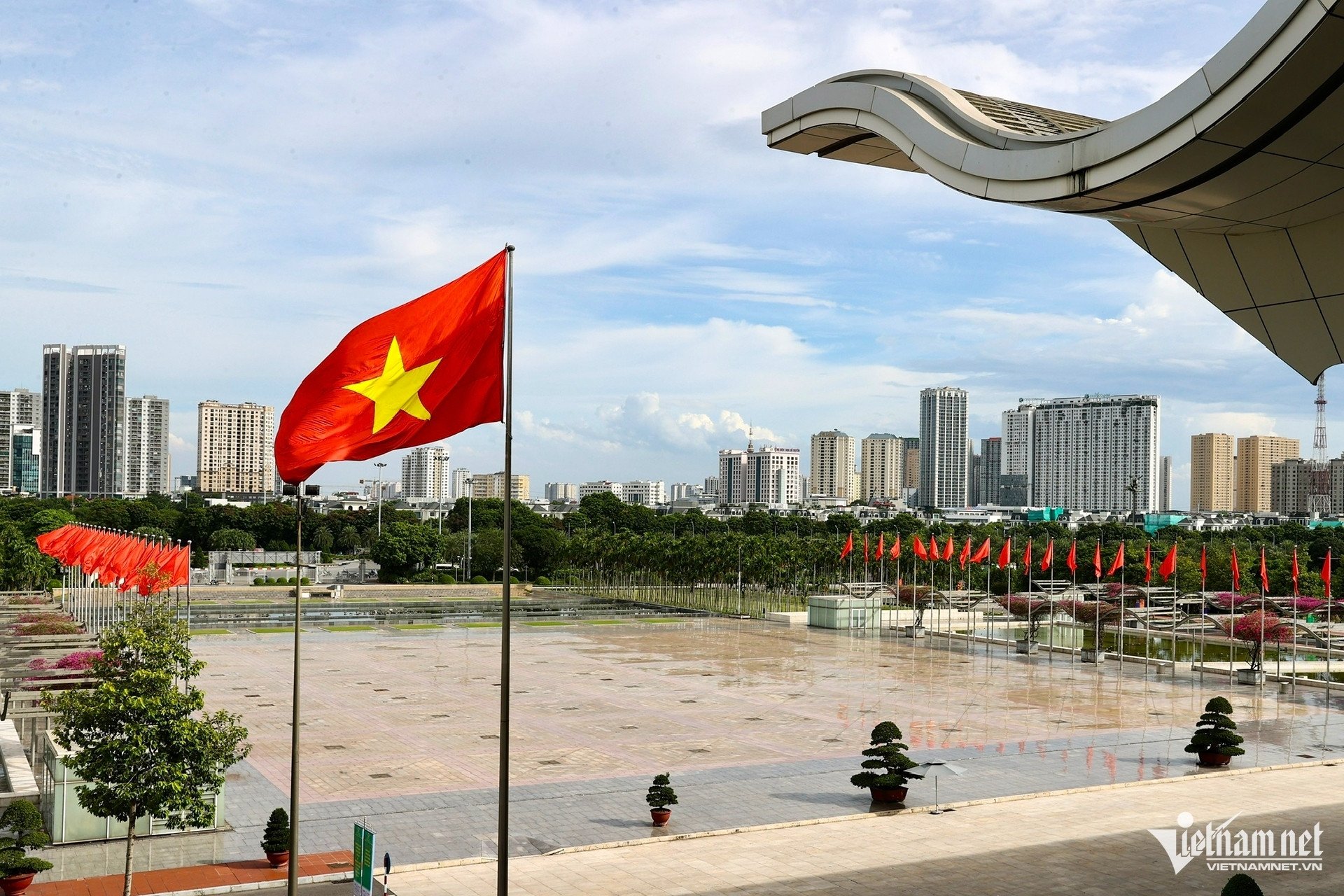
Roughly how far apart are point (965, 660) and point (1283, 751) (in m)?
15.7

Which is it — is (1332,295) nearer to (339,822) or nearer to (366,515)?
(339,822)

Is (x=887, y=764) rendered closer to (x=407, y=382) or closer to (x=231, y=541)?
(x=407, y=382)

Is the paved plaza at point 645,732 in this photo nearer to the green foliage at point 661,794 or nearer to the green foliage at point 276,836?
the green foliage at point 661,794

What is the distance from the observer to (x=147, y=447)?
610 feet

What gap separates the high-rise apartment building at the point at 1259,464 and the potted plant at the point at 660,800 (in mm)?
180599

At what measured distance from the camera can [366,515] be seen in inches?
4161

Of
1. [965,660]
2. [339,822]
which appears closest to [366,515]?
[965,660]

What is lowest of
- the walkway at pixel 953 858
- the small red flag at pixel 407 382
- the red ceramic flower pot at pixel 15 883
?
the walkway at pixel 953 858

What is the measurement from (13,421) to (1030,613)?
584 feet

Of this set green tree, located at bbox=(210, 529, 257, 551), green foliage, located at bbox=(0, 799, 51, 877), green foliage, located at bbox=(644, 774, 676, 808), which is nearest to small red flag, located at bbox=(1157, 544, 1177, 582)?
green foliage, located at bbox=(644, 774, 676, 808)

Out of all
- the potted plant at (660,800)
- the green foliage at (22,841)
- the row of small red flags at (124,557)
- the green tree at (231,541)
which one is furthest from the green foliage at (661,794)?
the green tree at (231,541)

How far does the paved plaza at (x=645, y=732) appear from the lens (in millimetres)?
18203

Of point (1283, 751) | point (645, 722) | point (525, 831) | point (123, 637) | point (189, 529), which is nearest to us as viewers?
point (123, 637)

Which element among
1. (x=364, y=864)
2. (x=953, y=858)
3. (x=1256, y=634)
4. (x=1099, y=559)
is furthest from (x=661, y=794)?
(x=1099, y=559)
